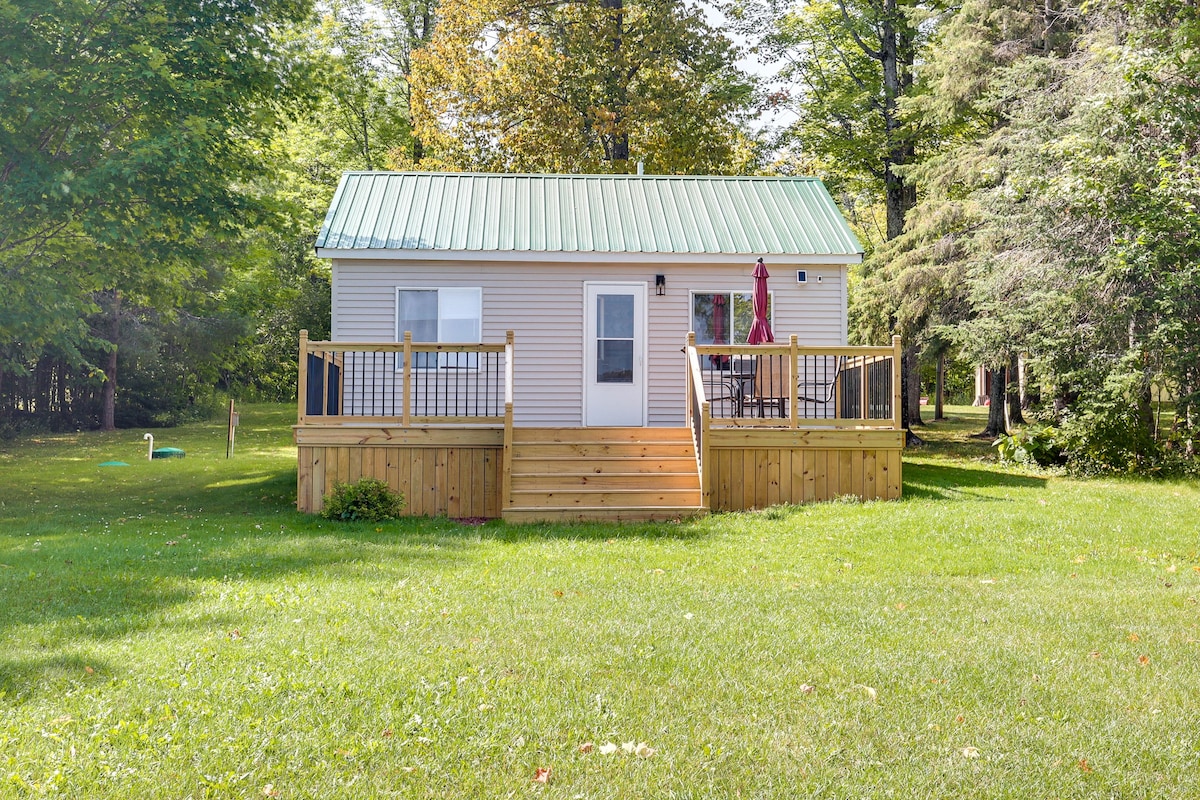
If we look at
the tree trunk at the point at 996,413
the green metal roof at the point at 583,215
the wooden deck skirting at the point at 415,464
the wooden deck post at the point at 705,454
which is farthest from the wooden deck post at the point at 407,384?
the tree trunk at the point at 996,413

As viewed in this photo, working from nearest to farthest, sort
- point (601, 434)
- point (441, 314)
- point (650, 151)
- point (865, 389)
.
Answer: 1. point (865, 389)
2. point (601, 434)
3. point (441, 314)
4. point (650, 151)

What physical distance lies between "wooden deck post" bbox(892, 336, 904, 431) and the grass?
1.91 metres

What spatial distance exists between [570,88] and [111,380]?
46.1ft

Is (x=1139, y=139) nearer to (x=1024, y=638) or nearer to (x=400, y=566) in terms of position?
(x=1024, y=638)

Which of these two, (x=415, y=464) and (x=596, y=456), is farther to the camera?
(x=596, y=456)

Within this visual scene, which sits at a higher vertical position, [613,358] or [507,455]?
[613,358]

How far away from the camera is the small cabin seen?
1105 cm

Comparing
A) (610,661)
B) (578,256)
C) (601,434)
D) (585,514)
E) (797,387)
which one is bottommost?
(610,661)

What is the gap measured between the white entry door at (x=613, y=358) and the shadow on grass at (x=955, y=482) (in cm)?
385

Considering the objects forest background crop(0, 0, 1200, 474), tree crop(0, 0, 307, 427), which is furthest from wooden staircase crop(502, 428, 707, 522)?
tree crop(0, 0, 307, 427)

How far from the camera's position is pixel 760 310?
12.2 meters

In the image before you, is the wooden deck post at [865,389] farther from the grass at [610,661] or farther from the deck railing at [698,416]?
the grass at [610,661]

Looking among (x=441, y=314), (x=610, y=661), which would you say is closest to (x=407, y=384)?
(x=441, y=314)

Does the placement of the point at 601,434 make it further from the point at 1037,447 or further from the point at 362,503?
the point at 1037,447
